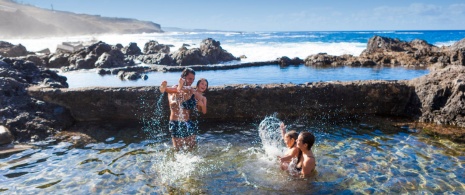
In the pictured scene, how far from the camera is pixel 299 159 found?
5.24 metres

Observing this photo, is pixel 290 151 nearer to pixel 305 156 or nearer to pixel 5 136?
pixel 305 156

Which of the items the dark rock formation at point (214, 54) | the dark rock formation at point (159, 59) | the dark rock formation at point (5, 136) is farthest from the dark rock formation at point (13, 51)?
the dark rock formation at point (5, 136)

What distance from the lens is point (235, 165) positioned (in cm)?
569

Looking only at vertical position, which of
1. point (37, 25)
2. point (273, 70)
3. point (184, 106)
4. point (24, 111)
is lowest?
point (24, 111)

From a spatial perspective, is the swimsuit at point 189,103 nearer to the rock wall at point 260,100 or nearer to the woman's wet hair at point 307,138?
the woman's wet hair at point 307,138

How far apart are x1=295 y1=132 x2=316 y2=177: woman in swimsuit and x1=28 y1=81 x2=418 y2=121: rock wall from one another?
317cm

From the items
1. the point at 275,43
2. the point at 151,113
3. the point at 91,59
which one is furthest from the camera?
the point at 275,43

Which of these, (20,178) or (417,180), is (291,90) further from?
(20,178)

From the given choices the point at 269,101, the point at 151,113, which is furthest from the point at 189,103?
the point at 269,101

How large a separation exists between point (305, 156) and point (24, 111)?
6625mm

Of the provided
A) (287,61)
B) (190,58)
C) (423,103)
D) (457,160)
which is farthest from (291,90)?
(190,58)

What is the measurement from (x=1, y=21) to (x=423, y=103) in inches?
4057

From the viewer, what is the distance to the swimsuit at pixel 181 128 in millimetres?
5845

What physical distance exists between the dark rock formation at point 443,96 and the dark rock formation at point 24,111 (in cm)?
863
